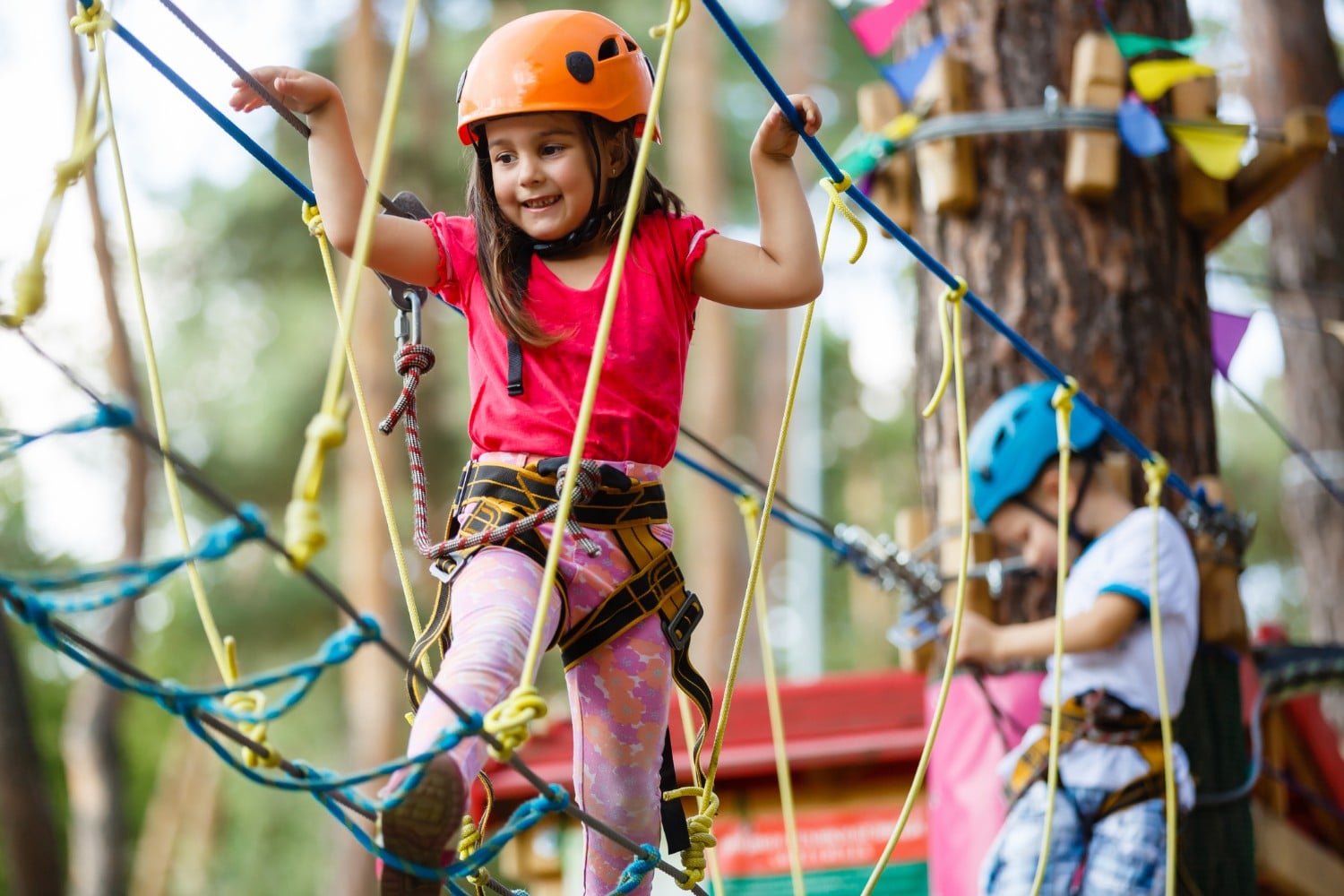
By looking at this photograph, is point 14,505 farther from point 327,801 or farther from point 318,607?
point 327,801

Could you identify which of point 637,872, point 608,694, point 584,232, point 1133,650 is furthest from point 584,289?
point 1133,650

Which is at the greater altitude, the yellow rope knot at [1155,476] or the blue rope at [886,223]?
the blue rope at [886,223]

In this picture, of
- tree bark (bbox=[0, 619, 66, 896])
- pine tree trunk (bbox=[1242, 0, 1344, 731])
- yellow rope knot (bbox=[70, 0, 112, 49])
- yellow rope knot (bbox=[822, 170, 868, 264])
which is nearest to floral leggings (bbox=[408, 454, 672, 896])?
yellow rope knot (bbox=[822, 170, 868, 264])

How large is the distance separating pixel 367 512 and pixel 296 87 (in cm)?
939

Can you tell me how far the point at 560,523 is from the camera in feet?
5.88

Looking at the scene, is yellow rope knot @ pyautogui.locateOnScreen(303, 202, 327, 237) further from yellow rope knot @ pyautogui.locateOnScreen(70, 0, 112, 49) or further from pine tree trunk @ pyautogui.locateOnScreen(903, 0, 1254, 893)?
pine tree trunk @ pyautogui.locateOnScreen(903, 0, 1254, 893)

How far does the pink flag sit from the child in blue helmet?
1.31m

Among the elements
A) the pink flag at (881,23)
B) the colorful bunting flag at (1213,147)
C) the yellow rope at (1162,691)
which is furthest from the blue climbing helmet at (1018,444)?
the pink flag at (881,23)

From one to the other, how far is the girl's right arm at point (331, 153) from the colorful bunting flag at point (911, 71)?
2.37m

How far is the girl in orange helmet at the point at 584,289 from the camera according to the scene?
218cm

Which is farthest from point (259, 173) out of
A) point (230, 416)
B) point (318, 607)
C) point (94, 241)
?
point (94, 241)

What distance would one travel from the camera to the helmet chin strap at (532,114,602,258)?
226 cm

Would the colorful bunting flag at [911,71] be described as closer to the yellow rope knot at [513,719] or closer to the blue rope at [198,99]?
the blue rope at [198,99]

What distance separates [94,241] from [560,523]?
724 centimetres
